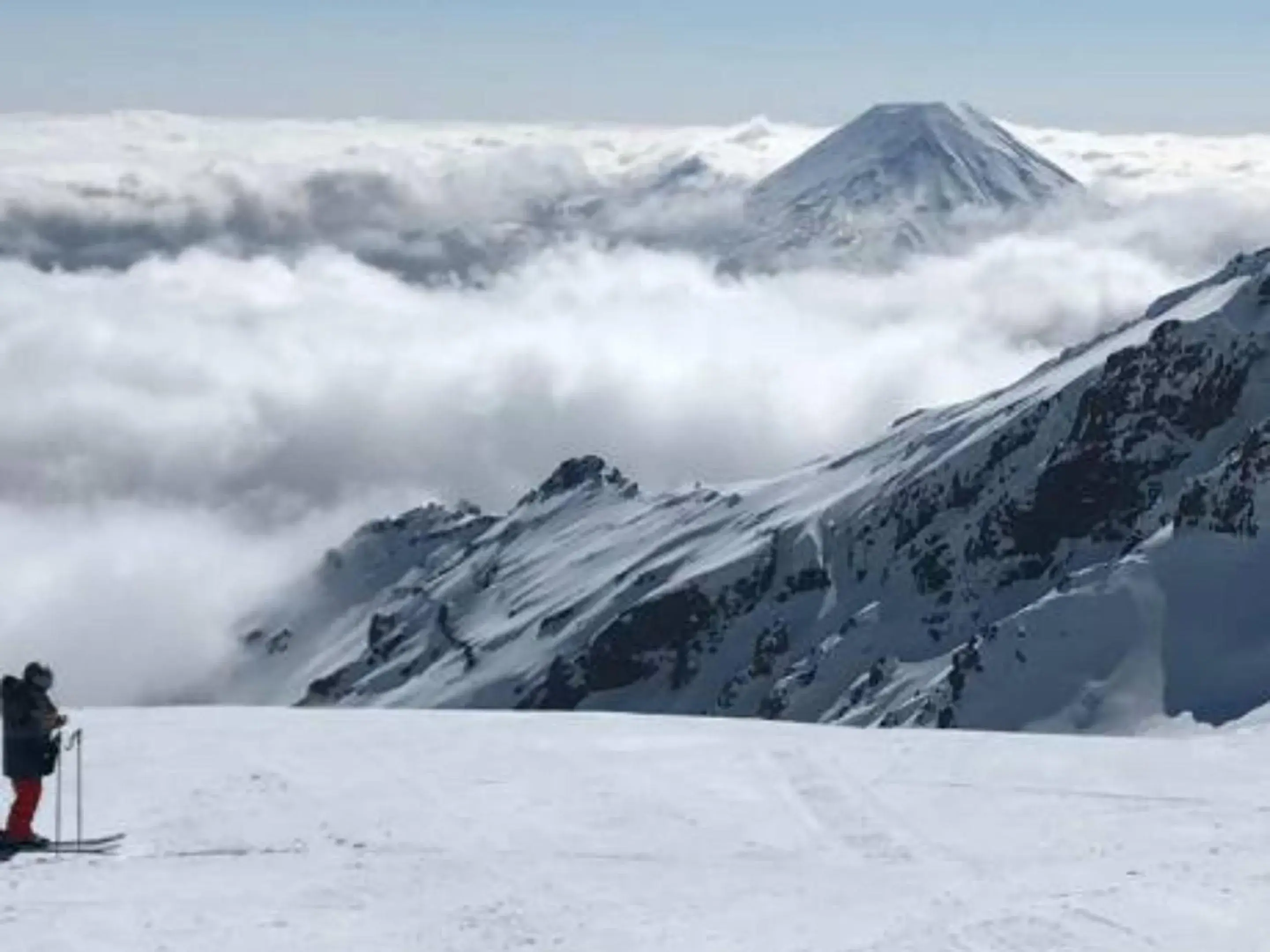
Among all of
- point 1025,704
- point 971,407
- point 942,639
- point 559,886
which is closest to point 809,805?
point 559,886

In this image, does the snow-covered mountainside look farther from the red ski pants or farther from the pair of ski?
the red ski pants

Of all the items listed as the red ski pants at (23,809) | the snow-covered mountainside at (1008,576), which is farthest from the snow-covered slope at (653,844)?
the snow-covered mountainside at (1008,576)

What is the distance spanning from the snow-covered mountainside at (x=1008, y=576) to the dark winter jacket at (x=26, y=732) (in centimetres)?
7486

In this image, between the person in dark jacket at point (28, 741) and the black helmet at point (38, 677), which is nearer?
the person in dark jacket at point (28, 741)

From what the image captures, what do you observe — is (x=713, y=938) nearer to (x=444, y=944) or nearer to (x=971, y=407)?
(x=444, y=944)

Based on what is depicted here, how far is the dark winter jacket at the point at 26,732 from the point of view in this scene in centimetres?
1827

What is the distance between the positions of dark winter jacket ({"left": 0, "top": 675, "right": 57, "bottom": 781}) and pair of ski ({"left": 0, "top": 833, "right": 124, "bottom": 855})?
28.0 inches

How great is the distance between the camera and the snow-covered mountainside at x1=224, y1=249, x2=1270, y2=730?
97438 millimetres

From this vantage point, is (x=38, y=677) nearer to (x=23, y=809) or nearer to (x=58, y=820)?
(x=23, y=809)

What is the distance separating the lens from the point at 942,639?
142 meters

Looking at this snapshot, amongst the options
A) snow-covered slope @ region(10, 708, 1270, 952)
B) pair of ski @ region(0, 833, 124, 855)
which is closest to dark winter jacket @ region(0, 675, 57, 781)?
pair of ski @ region(0, 833, 124, 855)

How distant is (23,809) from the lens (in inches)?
→ 711

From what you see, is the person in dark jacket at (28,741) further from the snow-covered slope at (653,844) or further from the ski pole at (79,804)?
the snow-covered slope at (653,844)

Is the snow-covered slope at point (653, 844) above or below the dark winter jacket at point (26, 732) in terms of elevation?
below
